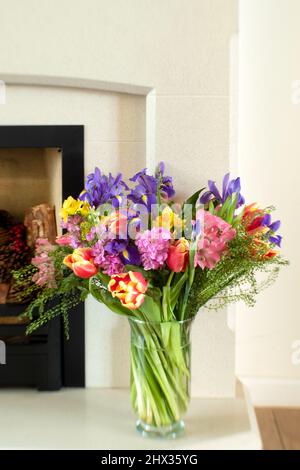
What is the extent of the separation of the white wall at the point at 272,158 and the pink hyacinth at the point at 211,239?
25.6 inches

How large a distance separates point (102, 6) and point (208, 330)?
925mm

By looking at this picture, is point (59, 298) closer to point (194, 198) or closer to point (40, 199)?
point (40, 199)

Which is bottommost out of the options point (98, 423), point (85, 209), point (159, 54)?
point (98, 423)

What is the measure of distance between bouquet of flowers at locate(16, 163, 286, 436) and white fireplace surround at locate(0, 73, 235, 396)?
0.22 meters

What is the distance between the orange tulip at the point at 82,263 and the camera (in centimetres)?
135

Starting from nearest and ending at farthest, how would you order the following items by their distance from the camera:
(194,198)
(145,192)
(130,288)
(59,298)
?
(130,288) → (145,192) → (194,198) → (59,298)

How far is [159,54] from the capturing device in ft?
5.49

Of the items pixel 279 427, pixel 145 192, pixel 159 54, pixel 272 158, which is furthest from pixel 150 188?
pixel 279 427

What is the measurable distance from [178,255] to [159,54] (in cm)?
62

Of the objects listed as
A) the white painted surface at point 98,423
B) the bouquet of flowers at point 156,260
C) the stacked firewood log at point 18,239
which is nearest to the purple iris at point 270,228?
the bouquet of flowers at point 156,260

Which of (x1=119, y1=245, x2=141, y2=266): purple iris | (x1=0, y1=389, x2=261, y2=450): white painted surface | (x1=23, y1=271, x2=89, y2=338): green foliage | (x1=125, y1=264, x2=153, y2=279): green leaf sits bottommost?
(x1=0, y1=389, x2=261, y2=450): white painted surface

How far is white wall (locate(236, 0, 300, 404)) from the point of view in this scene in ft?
6.28

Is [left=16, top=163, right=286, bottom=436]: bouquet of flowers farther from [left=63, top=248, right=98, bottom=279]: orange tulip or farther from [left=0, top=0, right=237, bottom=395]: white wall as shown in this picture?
[left=0, top=0, right=237, bottom=395]: white wall

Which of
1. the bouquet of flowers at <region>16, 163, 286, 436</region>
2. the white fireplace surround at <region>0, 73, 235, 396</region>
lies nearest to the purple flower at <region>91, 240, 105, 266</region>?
the bouquet of flowers at <region>16, 163, 286, 436</region>
